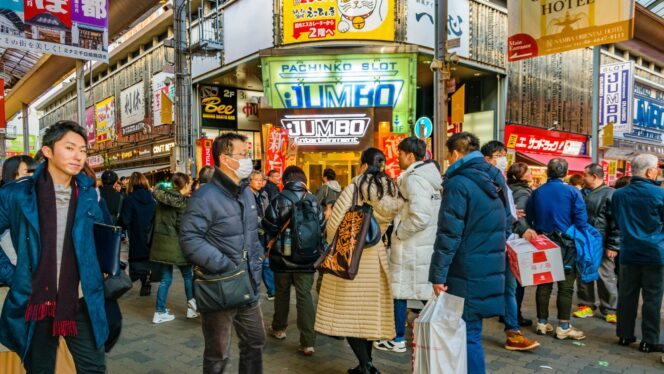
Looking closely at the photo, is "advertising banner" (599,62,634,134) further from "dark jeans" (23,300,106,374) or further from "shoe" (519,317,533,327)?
"dark jeans" (23,300,106,374)

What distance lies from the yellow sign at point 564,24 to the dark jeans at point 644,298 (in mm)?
5046

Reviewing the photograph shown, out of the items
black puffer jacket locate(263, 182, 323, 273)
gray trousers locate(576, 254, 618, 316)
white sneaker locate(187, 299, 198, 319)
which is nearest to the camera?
black puffer jacket locate(263, 182, 323, 273)

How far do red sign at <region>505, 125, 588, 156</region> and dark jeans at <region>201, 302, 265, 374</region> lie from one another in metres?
15.6

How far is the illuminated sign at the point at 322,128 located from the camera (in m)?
14.5

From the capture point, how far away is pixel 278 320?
510 cm

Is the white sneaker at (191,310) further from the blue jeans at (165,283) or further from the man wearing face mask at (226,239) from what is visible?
the man wearing face mask at (226,239)

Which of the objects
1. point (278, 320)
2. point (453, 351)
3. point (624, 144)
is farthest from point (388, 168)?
point (624, 144)

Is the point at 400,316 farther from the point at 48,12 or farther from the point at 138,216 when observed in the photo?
the point at 48,12

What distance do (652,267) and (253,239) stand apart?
13.4 feet

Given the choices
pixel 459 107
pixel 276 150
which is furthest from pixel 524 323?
pixel 276 150

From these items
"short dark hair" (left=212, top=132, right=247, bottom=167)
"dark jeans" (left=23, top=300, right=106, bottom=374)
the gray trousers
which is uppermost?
"short dark hair" (left=212, top=132, right=247, bottom=167)

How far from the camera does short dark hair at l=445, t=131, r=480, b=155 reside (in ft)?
11.6

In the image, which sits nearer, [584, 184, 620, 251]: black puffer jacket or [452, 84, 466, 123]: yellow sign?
[584, 184, 620, 251]: black puffer jacket

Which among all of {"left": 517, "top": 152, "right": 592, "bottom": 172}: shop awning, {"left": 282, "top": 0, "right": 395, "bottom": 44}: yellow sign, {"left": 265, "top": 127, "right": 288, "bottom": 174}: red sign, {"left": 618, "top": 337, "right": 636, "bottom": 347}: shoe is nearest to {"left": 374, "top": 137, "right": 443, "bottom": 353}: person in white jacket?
{"left": 618, "top": 337, "right": 636, "bottom": 347}: shoe
